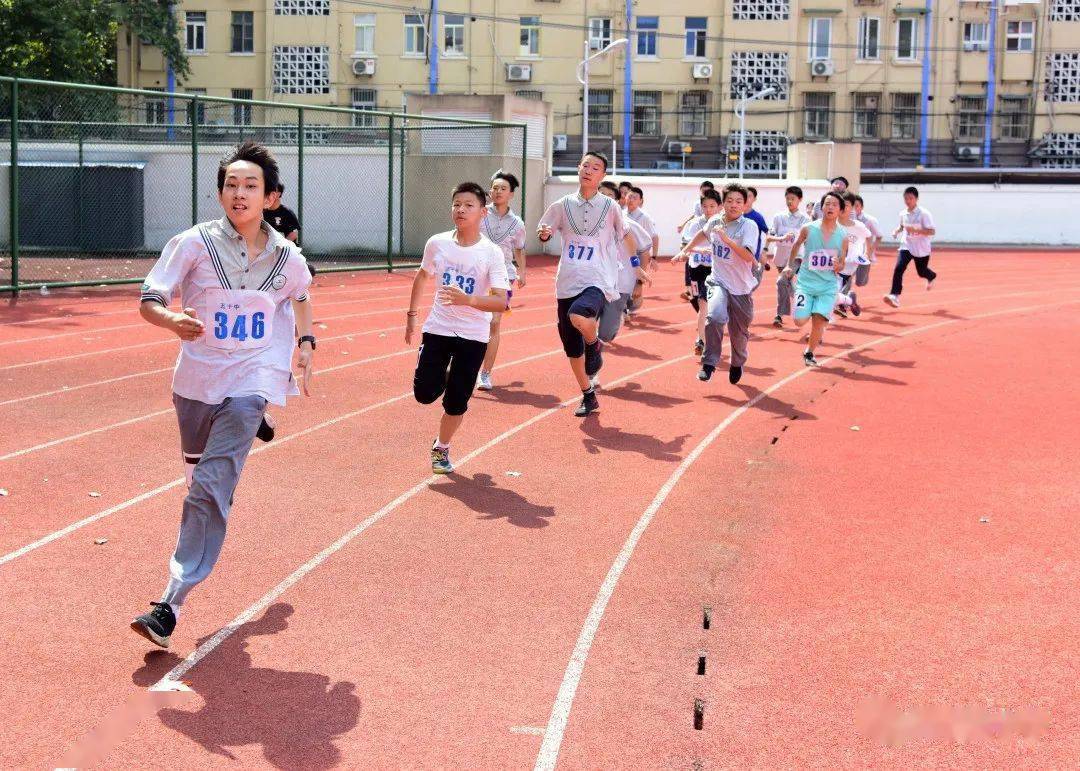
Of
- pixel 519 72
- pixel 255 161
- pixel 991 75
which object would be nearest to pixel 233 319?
pixel 255 161

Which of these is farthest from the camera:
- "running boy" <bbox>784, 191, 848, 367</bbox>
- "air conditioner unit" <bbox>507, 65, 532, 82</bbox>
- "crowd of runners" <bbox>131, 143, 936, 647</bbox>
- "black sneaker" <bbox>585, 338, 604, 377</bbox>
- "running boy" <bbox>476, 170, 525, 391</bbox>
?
"air conditioner unit" <bbox>507, 65, 532, 82</bbox>

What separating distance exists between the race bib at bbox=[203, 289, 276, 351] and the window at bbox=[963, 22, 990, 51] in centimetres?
5351

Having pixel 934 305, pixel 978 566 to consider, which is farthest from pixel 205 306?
pixel 934 305

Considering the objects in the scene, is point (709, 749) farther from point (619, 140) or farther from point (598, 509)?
point (619, 140)

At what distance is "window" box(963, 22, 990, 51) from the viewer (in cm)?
5472

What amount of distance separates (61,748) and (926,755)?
9.32 ft

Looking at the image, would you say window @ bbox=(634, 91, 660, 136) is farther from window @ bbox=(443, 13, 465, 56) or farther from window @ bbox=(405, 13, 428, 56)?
window @ bbox=(405, 13, 428, 56)

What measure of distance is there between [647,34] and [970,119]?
1310 cm

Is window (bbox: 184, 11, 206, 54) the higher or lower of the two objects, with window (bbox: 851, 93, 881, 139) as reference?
higher

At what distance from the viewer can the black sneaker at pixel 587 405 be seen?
11383 mm

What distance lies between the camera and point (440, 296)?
868 cm

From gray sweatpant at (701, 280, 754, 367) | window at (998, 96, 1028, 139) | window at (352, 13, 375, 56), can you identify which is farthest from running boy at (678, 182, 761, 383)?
window at (998, 96, 1028, 139)

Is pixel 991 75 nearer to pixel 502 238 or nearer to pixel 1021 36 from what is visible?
pixel 1021 36

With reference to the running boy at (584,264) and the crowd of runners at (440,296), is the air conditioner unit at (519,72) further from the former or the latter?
the running boy at (584,264)
